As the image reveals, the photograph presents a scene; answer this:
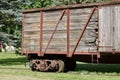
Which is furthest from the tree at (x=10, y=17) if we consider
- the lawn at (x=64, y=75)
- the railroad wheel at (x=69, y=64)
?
the lawn at (x=64, y=75)

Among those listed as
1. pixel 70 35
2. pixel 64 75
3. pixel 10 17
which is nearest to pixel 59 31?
pixel 70 35

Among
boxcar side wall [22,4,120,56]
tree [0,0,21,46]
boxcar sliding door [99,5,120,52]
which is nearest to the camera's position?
boxcar sliding door [99,5,120,52]

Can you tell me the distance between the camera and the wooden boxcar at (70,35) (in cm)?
1950

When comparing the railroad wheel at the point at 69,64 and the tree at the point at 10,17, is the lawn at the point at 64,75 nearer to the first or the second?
the railroad wheel at the point at 69,64

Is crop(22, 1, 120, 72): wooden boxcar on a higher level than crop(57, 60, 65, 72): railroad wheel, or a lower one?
higher

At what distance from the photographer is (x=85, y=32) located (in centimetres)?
2053

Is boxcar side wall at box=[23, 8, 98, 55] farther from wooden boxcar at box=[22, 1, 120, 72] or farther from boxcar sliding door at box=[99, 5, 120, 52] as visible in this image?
boxcar sliding door at box=[99, 5, 120, 52]

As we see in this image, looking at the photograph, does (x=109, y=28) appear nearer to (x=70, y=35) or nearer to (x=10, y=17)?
(x=70, y=35)

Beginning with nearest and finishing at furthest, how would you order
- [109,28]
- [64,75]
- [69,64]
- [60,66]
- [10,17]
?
[64,75] < [109,28] < [60,66] < [69,64] < [10,17]

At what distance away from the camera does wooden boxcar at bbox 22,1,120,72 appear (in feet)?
64.0

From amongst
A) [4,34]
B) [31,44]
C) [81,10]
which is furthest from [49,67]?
[4,34]

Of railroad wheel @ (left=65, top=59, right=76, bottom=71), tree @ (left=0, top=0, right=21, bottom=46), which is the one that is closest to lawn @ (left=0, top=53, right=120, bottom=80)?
railroad wheel @ (left=65, top=59, right=76, bottom=71)

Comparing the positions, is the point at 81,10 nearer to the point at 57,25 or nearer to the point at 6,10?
the point at 57,25

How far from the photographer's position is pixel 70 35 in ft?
69.4
